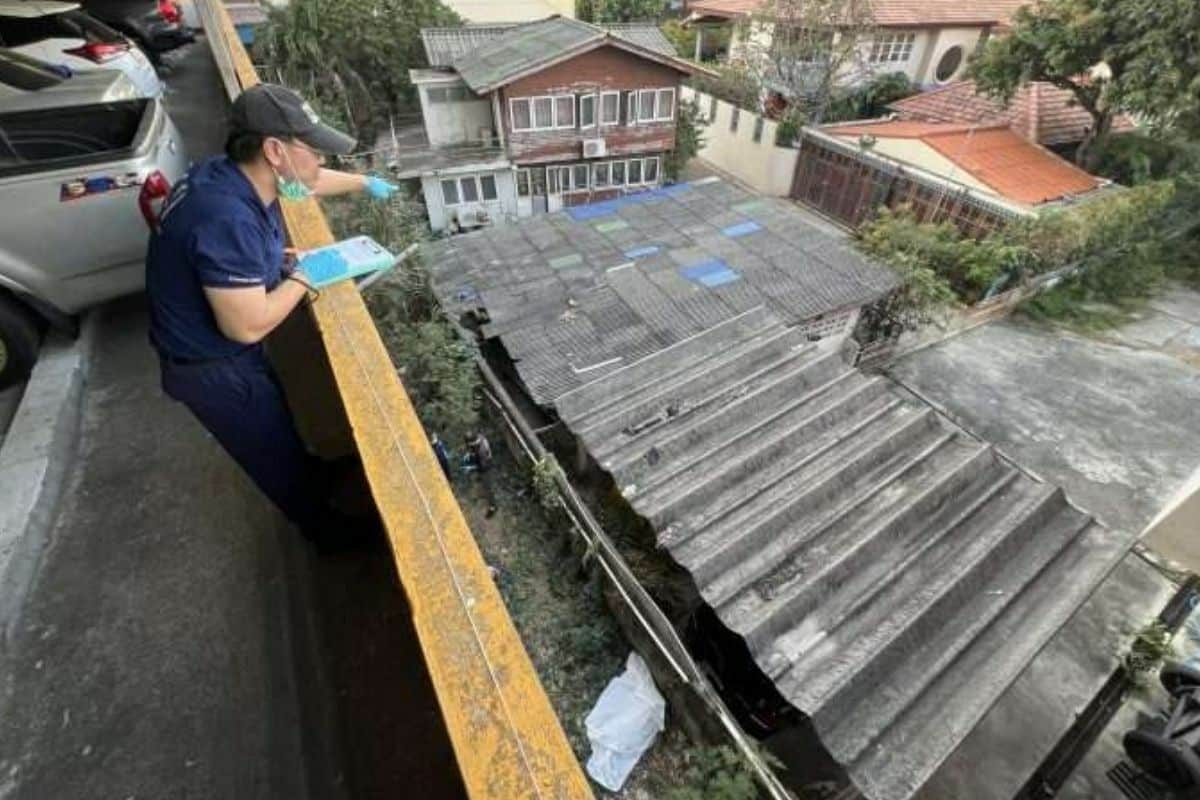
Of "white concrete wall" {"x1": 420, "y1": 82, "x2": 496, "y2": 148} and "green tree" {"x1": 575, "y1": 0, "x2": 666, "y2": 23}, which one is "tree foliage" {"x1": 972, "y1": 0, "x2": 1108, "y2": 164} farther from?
"green tree" {"x1": 575, "y1": 0, "x2": 666, "y2": 23}

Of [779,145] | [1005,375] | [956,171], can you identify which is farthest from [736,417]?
[779,145]

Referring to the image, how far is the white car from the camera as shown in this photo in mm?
7340

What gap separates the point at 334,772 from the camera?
2.03 meters

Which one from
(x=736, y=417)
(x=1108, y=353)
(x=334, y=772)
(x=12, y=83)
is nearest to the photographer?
(x=334, y=772)

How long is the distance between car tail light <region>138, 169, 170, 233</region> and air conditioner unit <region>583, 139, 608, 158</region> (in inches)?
499

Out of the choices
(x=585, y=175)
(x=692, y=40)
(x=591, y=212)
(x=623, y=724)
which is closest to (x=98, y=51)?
(x=591, y=212)

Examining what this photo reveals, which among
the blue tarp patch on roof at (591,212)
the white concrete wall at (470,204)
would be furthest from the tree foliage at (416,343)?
the white concrete wall at (470,204)

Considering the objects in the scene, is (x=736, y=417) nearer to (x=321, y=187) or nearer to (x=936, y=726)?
(x=936, y=726)

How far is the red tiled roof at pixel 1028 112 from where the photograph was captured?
1470 centimetres

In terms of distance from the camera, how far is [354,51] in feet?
50.2

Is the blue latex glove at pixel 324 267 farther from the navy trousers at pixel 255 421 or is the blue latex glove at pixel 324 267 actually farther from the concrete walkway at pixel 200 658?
the concrete walkway at pixel 200 658

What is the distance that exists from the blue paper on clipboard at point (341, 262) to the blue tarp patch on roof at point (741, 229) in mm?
7838

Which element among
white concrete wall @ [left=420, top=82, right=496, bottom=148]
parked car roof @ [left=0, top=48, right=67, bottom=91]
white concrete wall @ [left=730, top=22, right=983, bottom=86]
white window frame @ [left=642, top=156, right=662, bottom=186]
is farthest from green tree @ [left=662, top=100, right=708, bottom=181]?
parked car roof @ [left=0, top=48, right=67, bottom=91]

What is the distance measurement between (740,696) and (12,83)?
333 inches
